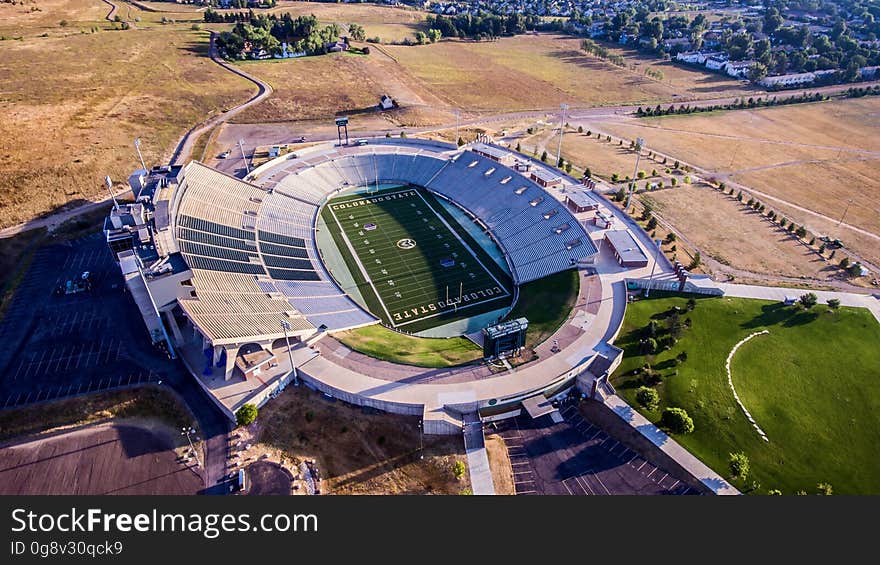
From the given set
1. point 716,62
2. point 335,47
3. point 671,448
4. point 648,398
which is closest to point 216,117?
point 335,47

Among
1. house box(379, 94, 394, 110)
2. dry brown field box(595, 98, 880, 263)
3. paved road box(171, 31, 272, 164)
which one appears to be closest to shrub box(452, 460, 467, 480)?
dry brown field box(595, 98, 880, 263)

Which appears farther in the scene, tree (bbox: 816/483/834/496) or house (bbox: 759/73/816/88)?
house (bbox: 759/73/816/88)

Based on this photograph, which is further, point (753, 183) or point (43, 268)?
point (753, 183)

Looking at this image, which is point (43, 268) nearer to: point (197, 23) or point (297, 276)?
point (297, 276)

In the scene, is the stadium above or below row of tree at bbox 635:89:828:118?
below

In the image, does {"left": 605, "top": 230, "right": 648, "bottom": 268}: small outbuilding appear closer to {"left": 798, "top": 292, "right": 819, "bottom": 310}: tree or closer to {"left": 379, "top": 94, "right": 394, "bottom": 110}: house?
{"left": 798, "top": 292, "right": 819, "bottom": 310}: tree

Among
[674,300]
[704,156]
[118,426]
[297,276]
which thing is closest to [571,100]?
[704,156]
